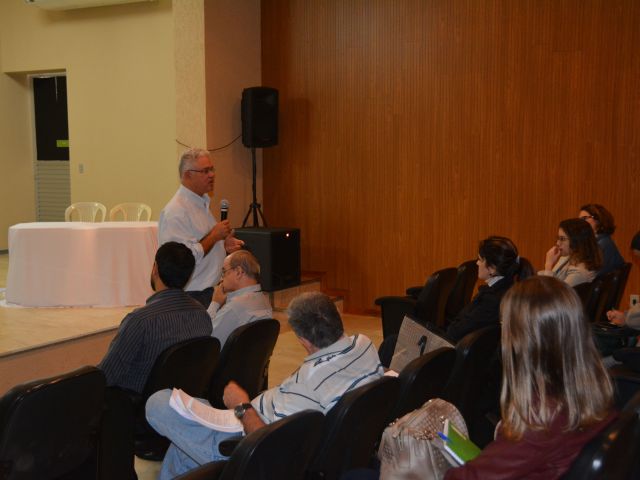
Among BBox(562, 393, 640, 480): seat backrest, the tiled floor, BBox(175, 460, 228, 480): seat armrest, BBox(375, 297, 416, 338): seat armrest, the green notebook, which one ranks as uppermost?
BBox(562, 393, 640, 480): seat backrest

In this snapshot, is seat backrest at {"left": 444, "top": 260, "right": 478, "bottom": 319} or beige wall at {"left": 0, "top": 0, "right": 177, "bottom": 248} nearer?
seat backrest at {"left": 444, "top": 260, "right": 478, "bottom": 319}

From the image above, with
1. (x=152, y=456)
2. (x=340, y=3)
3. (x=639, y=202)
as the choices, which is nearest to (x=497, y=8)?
(x=340, y=3)

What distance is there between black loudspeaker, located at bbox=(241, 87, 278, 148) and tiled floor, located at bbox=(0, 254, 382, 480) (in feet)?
6.40

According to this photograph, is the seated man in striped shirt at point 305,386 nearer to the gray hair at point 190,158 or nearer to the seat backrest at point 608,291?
the gray hair at point 190,158

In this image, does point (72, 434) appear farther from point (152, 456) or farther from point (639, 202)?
point (639, 202)

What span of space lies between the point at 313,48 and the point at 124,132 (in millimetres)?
3123

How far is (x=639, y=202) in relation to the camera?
6078 millimetres

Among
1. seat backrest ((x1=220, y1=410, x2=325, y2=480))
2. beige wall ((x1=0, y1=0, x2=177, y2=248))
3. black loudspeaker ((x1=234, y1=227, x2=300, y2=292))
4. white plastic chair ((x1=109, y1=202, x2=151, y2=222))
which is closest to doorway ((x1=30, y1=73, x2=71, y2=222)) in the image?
beige wall ((x1=0, y1=0, x2=177, y2=248))

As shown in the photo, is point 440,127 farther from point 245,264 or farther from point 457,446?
point 457,446

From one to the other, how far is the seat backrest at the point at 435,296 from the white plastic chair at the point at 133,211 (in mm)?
3951

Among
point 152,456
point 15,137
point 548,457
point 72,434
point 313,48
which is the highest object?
point 313,48

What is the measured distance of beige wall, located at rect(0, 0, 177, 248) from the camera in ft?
29.7

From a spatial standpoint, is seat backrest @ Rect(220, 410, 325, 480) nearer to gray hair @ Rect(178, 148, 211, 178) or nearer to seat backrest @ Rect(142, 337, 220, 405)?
seat backrest @ Rect(142, 337, 220, 405)

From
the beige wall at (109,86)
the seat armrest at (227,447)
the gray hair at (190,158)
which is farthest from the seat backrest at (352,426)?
the beige wall at (109,86)
